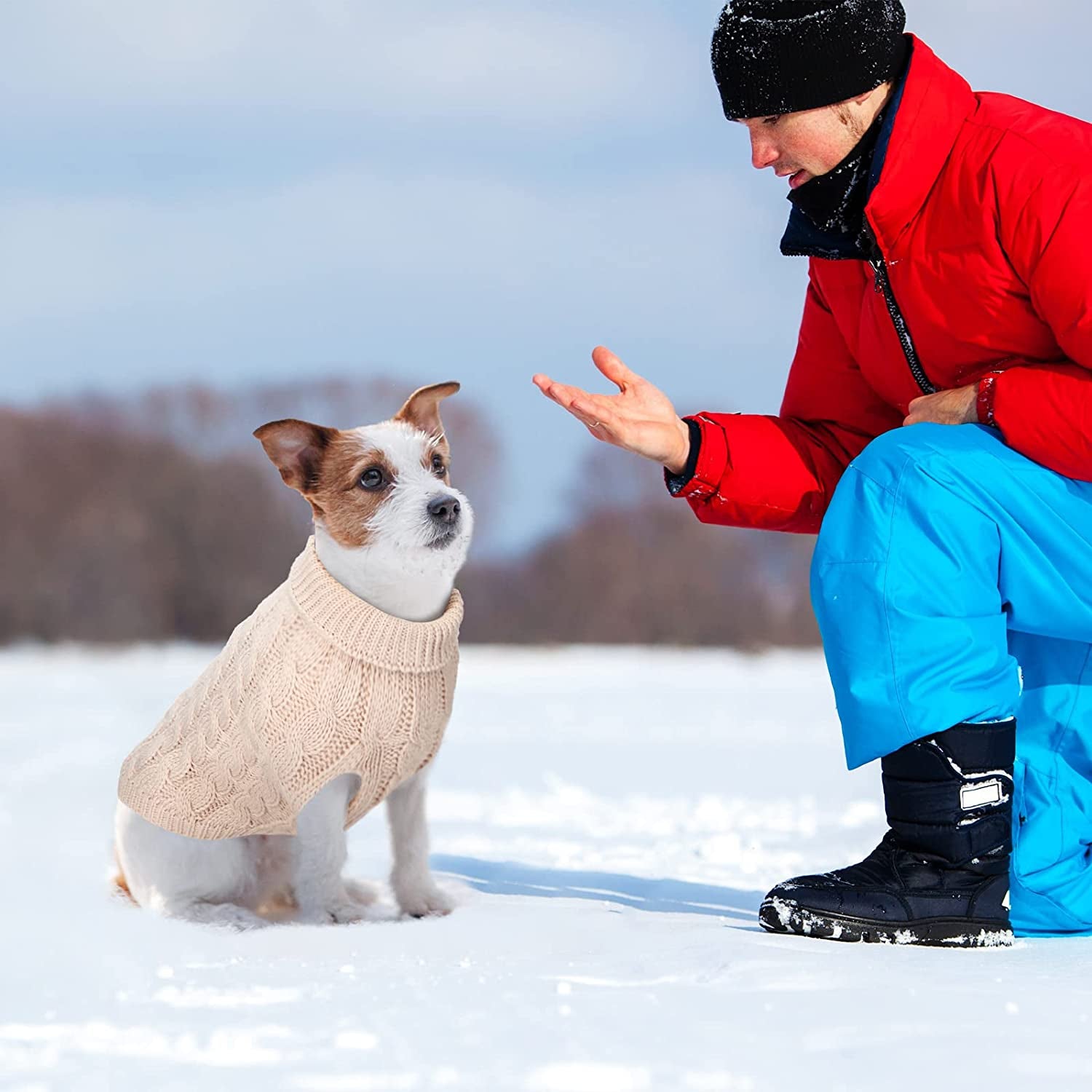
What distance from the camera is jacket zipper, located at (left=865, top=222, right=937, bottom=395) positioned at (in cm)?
229

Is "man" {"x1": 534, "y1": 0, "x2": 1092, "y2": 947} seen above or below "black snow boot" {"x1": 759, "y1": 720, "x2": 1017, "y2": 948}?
above

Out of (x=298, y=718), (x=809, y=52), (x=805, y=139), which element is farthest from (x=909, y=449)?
(x=298, y=718)

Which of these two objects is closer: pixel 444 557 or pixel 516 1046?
pixel 516 1046

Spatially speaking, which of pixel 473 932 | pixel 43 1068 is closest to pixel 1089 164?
pixel 473 932

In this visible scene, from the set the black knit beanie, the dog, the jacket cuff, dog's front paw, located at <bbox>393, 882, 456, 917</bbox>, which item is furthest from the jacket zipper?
dog's front paw, located at <bbox>393, 882, 456, 917</bbox>

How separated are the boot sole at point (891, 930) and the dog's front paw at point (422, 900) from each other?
76 centimetres

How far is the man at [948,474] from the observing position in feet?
6.68

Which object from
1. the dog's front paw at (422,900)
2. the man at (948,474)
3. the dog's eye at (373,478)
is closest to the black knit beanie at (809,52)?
the man at (948,474)

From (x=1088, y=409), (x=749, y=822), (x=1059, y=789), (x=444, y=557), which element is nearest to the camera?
(x=1088, y=409)

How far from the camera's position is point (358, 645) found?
2.31 meters

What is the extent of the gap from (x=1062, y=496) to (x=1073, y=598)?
169mm

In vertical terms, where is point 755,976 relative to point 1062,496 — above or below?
below

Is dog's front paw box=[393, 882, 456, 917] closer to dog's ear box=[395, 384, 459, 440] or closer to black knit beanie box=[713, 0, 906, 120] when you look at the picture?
dog's ear box=[395, 384, 459, 440]

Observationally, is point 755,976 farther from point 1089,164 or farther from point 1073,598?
point 1089,164
